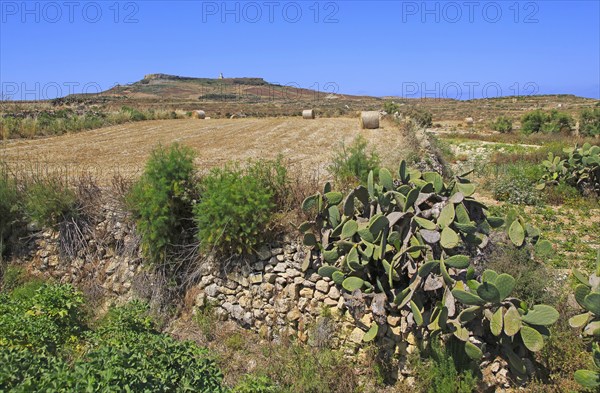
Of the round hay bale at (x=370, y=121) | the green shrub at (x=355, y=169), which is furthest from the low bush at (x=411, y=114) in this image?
the green shrub at (x=355, y=169)

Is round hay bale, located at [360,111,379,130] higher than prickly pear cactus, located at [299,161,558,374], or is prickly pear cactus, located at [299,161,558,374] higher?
round hay bale, located at [360,111,379,130]

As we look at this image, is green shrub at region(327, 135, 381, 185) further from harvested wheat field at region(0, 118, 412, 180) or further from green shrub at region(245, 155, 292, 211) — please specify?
harvested wheat field at region(0, 118, 412, 180)

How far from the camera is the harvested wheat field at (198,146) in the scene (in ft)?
42.5

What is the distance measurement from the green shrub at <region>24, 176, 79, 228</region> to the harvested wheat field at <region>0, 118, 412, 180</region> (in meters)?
1.41

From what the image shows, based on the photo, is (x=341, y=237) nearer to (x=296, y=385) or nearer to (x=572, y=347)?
(x=296, y=385)

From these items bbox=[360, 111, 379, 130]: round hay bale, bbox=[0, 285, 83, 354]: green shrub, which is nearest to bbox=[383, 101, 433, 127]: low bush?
bbox=[360, 111, 379, 130]: round hay bale

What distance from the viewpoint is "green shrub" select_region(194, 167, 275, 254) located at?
23.7 feet

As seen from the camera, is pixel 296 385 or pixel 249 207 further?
pixel 249 207

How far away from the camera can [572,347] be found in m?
5.71

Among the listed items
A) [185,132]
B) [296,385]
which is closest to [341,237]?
[296,385]

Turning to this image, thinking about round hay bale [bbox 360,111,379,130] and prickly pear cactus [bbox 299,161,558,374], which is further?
round hay bale [bbox 360,111,379,130]

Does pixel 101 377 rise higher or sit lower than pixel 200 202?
lower

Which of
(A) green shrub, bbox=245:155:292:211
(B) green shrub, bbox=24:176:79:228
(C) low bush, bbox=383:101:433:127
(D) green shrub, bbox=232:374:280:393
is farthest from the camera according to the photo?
→ (C) low bush, bbox=383:101:433:127

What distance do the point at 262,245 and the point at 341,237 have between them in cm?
151
